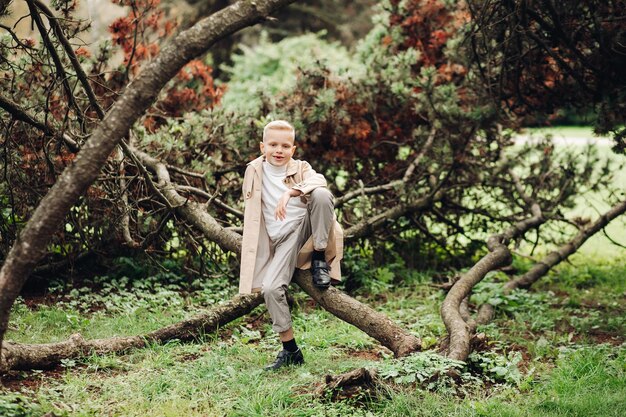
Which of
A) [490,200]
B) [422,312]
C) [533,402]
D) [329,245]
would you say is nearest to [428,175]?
[490,200]

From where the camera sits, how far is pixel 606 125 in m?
5.92

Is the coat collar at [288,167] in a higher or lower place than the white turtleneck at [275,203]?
higher

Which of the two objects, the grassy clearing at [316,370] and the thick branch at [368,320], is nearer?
the grassy clearing at [316,370]

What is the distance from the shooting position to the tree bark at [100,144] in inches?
130

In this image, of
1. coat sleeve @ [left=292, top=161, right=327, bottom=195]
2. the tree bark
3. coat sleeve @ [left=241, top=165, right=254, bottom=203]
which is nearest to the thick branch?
coat sleeve @ [left=292, top=161, right=327, bottom=195]

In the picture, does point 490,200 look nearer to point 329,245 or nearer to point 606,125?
point 606,125

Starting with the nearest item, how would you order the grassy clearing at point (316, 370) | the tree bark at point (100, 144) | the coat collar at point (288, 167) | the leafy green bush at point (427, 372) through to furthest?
the tree bark at point (100, 144), the grassy clearing at point (316, 370), the leafy green bush at point (427, 372), the coat collar at point (288, 167)

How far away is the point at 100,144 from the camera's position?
3377 millimetres

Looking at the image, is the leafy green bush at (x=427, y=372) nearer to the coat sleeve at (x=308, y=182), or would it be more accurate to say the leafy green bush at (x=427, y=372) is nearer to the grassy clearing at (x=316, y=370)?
the grassy clearing at (x=316, y=370)

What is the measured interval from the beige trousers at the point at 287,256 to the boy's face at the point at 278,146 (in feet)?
1.20

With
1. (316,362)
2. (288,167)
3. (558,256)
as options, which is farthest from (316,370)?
(558,256)

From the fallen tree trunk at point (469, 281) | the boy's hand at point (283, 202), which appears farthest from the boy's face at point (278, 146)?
the fallen tree trunk at point (469, 281)

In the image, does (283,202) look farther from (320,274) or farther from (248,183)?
(320,274)

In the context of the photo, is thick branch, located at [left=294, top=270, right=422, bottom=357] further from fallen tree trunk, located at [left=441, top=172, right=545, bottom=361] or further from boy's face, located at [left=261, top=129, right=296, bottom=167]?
boy's face, located at [left=261, top=129, right=296, bottom=167]
